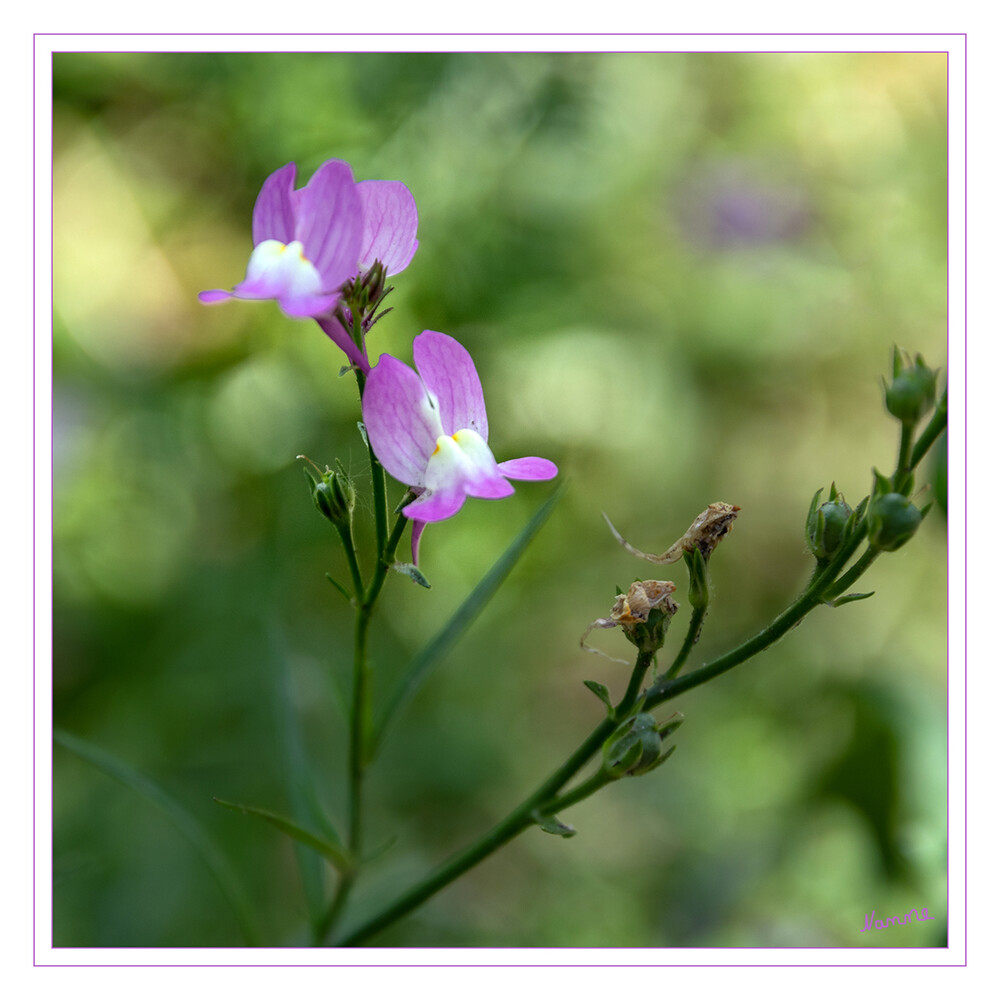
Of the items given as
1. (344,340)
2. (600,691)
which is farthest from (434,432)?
(600,691)

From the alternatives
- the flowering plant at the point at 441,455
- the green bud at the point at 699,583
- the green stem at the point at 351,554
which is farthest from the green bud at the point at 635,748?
the green stem at the point at 351,554

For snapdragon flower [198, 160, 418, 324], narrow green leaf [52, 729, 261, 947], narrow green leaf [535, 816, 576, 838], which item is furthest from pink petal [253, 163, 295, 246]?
narrow green leaf [52, 729, 261, 947]

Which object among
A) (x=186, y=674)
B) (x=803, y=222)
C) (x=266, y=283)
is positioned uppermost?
(x=803, y=222)

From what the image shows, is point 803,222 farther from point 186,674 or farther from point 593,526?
point 186,674
